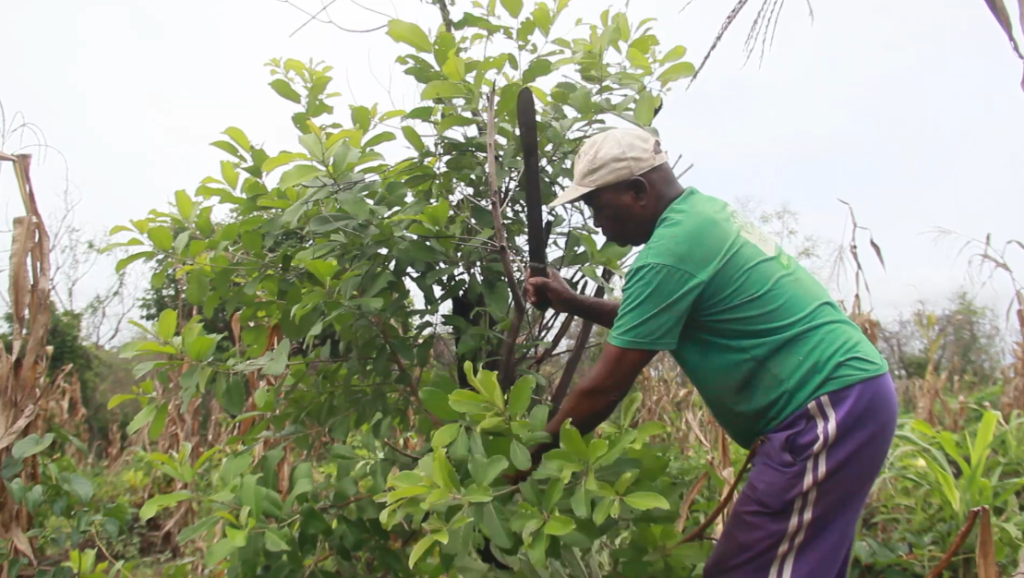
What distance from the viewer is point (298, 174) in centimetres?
169

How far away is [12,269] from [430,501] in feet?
7.35

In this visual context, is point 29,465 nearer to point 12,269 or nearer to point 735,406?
point 12,269

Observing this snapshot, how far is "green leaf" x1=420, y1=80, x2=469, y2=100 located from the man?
382 mm

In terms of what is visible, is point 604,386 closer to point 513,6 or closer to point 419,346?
point 419,346

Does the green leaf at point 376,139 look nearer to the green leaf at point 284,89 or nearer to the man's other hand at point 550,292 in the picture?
the green leaf at point 284,89

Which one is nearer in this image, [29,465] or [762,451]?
[762,451]

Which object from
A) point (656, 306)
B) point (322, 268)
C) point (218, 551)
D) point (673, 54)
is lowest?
point (218, 551)

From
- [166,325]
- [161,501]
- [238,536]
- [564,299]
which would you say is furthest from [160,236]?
[564,299]

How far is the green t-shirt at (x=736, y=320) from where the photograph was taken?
4.96 feet

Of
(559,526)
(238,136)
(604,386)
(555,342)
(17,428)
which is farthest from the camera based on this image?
(17,428)

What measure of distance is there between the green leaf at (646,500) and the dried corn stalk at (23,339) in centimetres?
238

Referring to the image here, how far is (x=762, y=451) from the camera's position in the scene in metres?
1.60

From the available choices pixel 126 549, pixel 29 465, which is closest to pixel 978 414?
pixel 29 465

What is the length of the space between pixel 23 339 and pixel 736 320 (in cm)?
265
